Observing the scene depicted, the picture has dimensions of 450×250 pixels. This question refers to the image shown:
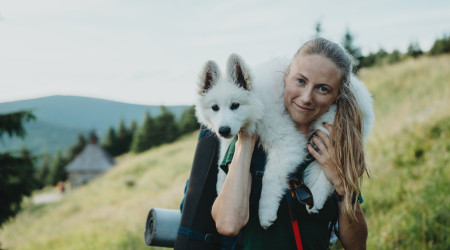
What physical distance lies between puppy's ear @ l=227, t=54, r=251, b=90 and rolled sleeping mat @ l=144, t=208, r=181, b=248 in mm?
1135

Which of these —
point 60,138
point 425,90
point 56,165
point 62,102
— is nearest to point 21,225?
point 425,90

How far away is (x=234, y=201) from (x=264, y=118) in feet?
2.69

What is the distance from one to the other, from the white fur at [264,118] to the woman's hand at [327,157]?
2.5 inches

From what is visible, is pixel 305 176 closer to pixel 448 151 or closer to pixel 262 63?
pixel 262 63

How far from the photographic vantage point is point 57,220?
2145 centimetres

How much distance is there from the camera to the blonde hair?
7.58 feet

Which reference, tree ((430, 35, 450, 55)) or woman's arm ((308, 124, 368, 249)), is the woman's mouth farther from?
tree ((430, 35, 450, 55))

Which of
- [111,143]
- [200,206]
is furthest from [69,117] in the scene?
[200,206]

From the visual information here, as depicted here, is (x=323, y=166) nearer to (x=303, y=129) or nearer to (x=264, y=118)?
(x=303, y=129)

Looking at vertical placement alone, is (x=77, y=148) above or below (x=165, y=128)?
below

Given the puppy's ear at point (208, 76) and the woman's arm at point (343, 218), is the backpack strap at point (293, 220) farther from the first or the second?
the puppy's ear at point (208, 76)

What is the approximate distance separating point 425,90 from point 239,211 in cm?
1141

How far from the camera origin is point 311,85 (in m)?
2.33

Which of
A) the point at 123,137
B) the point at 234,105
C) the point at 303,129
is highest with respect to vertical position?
the point at 234,105
